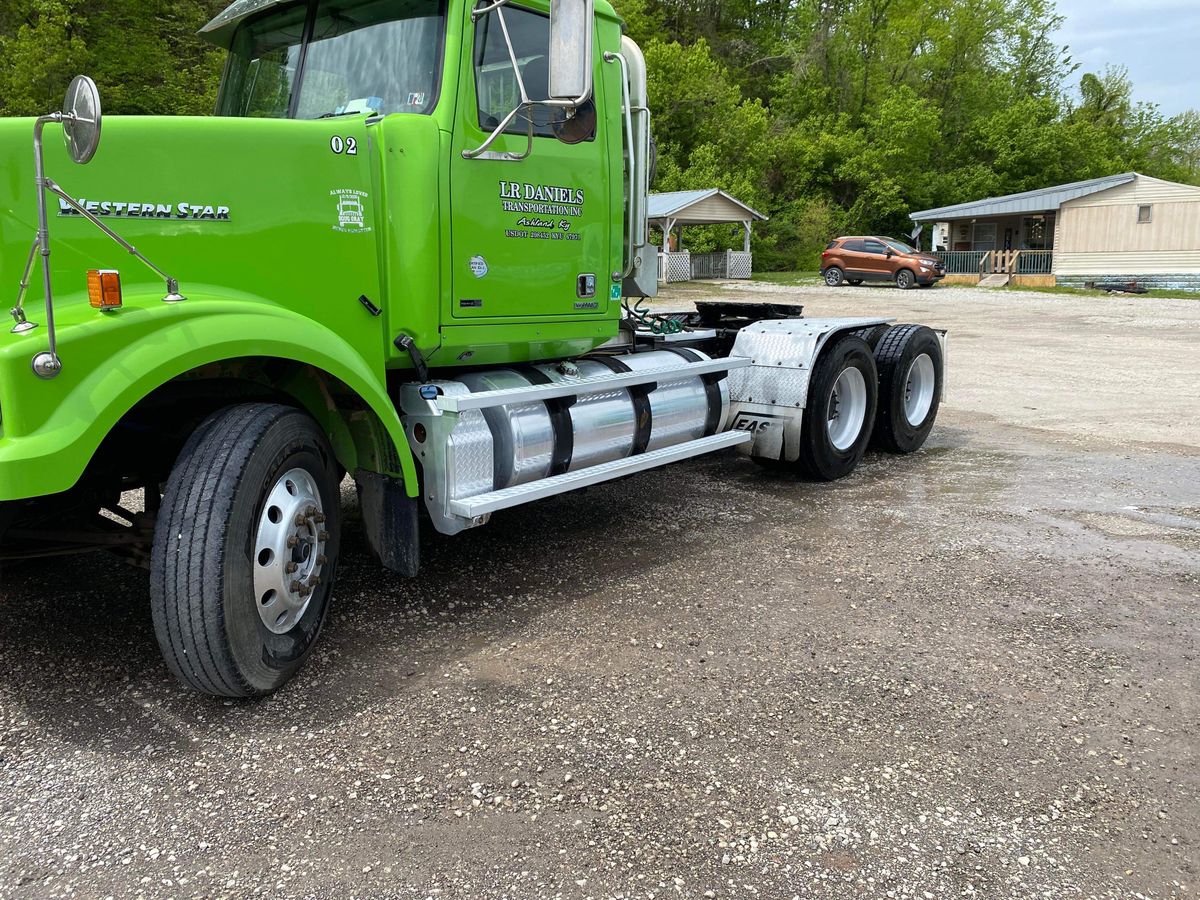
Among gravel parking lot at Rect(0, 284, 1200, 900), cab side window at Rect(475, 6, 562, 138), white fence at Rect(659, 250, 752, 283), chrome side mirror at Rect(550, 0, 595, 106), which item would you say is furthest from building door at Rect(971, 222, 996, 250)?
chrome side mirror at Rect(550, 0, 595, 106)

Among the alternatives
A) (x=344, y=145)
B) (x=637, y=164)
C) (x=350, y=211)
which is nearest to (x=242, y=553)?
(x=350, y=211)

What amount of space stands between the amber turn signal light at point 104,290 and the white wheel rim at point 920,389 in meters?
6.30

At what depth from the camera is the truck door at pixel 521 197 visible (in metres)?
4.37

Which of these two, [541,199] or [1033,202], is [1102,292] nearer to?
[1033,202]

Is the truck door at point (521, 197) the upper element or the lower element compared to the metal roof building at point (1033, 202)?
lower

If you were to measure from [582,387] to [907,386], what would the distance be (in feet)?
12.9

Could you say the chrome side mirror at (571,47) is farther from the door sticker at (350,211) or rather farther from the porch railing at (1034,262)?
the porch railing at (1034,262)

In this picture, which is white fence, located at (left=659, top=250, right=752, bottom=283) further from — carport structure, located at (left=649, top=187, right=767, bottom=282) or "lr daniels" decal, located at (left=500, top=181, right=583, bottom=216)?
"lr daniels" decal, located at (left=500, top=181, right=583, bottom=216)

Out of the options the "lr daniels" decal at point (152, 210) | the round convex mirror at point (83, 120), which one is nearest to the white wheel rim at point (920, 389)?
the "lr daniels" decal at point (152, 210)

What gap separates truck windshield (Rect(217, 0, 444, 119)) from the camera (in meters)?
4.28

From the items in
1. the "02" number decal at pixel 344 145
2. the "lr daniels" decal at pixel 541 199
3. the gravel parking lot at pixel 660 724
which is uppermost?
the "02" number decal at pixel 344 145

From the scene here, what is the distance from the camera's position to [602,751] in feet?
10.8

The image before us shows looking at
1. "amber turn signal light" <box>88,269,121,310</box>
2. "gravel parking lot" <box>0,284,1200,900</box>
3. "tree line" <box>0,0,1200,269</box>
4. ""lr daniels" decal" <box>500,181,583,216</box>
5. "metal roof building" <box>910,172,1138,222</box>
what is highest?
"tree line" <box>0,0,1200,269</box>

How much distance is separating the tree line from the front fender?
1578 inches
